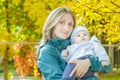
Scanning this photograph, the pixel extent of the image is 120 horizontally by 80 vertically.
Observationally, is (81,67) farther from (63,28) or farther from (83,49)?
(63,28)

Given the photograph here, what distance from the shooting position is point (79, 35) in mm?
2186

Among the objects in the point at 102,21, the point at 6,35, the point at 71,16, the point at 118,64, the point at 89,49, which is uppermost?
the point at 71,16

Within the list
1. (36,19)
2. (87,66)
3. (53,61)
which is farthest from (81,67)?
(36,19)

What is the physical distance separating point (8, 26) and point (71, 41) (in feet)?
16.8

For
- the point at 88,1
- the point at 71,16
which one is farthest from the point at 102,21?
the point at 71,16

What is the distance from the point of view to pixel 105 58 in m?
2.15

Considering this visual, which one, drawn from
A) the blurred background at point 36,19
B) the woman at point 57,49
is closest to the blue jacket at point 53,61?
the woman at point 57,49

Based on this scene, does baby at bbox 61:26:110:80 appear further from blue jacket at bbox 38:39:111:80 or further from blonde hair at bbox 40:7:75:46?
blonde hair at bbox 40:7:75:46

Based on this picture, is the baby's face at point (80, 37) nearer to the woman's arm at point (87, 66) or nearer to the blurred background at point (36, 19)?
the woman's arm at point (87, 66)

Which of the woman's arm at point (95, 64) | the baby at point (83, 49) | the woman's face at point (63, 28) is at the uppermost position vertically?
the woman's face at point (63, 28)

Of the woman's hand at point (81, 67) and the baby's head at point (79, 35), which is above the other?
the baby's head at point (79, 35)

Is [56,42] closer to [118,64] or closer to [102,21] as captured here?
[102,21]

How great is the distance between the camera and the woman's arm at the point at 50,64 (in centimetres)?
200

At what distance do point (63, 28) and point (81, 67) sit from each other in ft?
0.90
